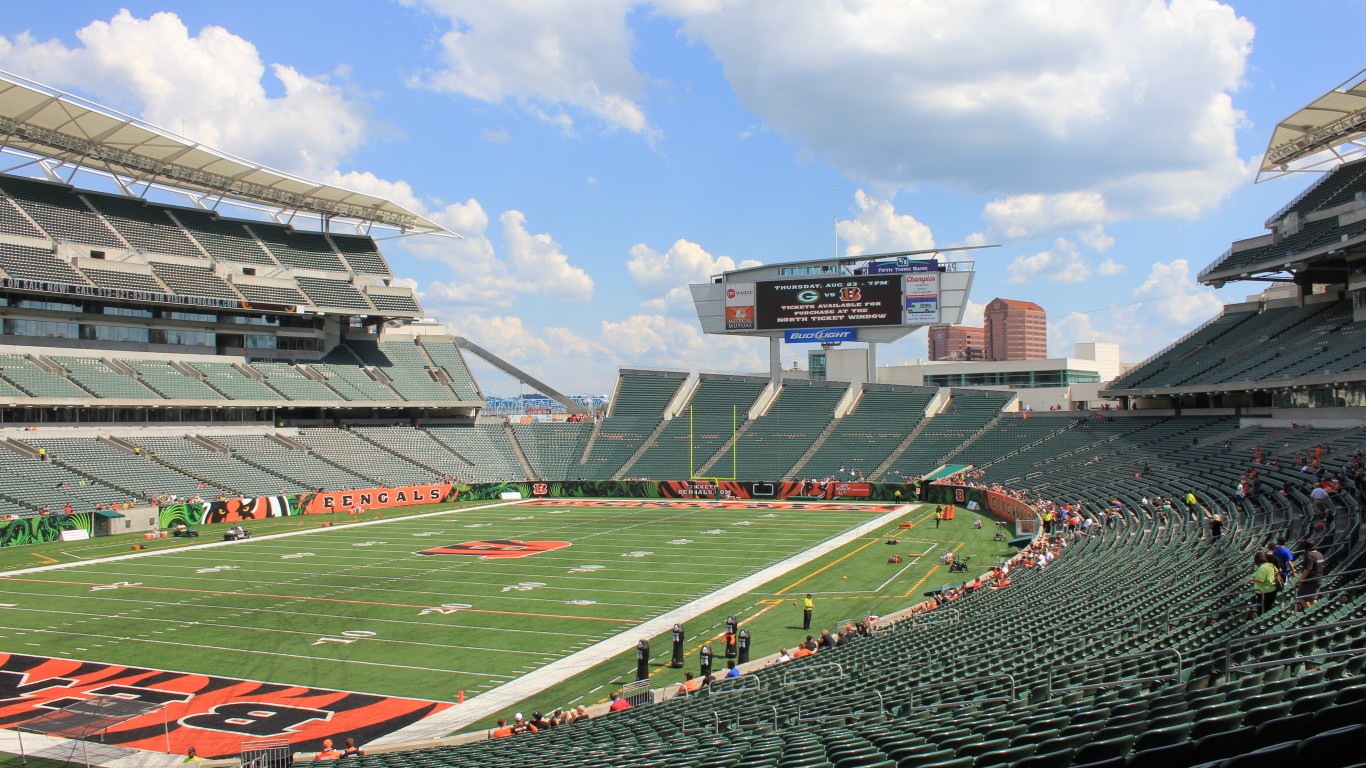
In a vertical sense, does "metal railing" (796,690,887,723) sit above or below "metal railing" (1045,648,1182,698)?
below

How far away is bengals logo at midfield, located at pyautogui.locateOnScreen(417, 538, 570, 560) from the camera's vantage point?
36750 millimetres

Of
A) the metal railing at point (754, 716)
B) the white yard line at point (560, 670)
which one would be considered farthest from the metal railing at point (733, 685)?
the white yard line at point (560, 670)

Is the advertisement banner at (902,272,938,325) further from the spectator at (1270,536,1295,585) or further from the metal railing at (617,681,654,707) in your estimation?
the spectator at (1270,536,1295,585)

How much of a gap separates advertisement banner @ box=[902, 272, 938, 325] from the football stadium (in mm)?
180

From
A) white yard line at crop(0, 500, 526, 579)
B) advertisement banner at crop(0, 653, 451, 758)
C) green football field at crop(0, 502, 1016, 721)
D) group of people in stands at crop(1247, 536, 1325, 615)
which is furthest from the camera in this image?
white yard line at crop(0, 500, 526, 579)

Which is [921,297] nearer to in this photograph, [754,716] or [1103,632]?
[1103,632]

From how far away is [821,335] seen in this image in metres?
61.3

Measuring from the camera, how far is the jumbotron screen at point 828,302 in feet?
194

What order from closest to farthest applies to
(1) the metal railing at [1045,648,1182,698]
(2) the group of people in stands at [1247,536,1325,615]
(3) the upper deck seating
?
(1) the metal railing at [1045,648,1182,698] < (2) the group of people in stands at [1247,536,1325,615] < (3) the upper deck seating

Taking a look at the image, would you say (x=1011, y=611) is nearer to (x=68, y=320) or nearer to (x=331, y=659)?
(x=331, y=659)

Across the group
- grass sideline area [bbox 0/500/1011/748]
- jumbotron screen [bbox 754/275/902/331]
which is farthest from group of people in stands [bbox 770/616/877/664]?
jumbotron screen [bbox 754/275/902/331]

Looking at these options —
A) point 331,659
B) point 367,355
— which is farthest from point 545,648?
point 367,355

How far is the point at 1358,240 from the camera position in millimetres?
36844

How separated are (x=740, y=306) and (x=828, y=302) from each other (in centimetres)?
579
